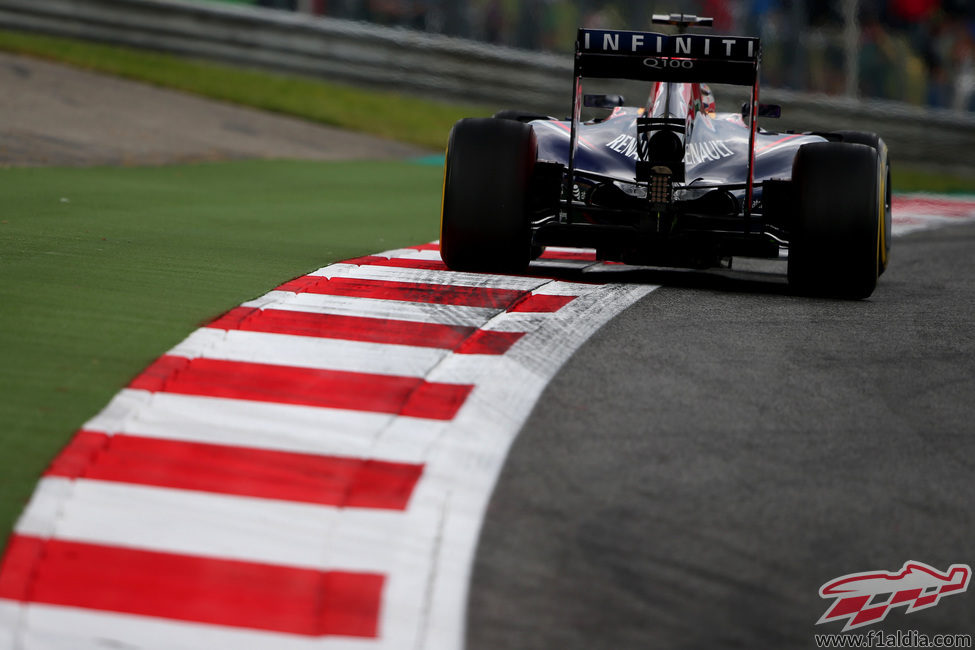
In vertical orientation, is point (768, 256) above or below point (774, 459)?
above

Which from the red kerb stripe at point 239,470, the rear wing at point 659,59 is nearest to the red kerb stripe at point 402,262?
the rear wing at point 659,59

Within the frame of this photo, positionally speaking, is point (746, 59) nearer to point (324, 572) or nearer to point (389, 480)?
point (389, 480)

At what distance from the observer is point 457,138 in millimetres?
7191

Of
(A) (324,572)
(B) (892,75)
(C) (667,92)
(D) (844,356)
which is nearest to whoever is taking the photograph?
(A) (324,572)

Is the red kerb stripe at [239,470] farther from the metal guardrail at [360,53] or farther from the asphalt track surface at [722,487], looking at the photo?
the metal guardrail at [360,53]

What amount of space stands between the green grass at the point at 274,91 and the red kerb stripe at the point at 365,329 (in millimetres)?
12560

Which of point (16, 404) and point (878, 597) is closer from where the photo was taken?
point (878, 597)

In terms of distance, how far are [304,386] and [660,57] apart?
3.30 metres

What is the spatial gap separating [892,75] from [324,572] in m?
18.1

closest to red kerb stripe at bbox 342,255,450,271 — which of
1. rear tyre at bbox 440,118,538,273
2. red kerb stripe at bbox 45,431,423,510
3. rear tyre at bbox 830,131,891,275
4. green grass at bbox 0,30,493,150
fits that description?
rear tyre at bbox 440,118,538,273

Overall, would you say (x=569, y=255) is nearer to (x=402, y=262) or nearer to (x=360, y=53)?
(x=402, y=262)

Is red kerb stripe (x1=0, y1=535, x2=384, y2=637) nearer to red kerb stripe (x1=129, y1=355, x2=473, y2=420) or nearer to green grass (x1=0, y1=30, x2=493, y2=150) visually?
red kerb stripe (x1=129, y1=355, x2=473, y2=420)

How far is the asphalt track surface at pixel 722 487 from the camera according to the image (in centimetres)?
358

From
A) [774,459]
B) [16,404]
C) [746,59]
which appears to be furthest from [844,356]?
[16,404]
